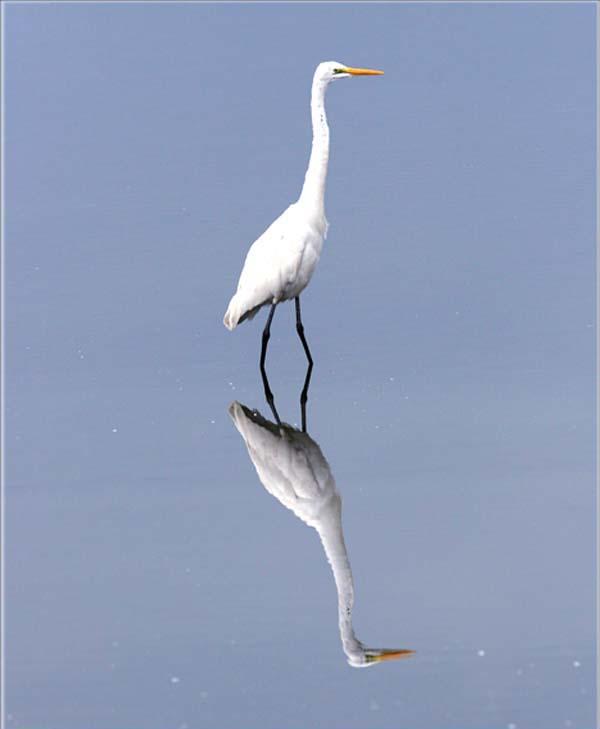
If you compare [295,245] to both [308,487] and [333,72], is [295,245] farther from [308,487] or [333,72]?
[308,487]

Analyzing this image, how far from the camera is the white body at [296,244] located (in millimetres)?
7500

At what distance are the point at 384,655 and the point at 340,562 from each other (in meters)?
0.66

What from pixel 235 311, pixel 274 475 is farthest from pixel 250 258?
pixel 274 475

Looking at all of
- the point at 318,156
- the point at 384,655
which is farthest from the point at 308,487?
the point at 318,156

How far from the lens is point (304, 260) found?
7520 mm

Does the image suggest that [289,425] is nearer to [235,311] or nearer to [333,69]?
[235,311]

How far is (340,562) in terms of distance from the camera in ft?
15.8

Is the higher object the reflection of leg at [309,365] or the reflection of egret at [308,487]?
the reflection of egret at [308,487]

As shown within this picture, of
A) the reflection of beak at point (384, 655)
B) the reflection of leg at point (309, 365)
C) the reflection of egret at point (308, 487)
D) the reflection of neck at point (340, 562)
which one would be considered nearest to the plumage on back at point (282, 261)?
the reflection of leg at point (309, 365)

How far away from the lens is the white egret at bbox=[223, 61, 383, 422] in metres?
7.50

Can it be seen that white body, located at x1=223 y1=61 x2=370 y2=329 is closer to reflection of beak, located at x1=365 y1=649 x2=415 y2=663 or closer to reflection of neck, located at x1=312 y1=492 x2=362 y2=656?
reflection of neck, located at x1=312 y1=492 x2=362 y2=656

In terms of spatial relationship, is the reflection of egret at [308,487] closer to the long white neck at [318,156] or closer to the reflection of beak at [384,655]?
the reflection of beak at [384,655]

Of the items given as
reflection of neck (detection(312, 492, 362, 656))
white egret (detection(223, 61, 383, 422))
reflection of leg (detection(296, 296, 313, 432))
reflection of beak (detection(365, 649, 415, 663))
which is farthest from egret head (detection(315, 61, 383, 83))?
reflection of beak (detection(365, 649, 415, 663))

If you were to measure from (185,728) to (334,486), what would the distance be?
1899mm
